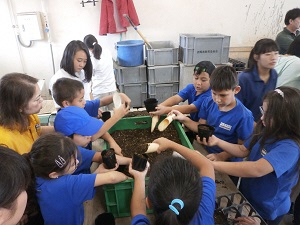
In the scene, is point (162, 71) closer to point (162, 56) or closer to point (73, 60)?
point (162, 56)

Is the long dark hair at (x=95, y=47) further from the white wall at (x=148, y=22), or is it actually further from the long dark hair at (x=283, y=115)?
the long dark hair at (x=283, y=115)

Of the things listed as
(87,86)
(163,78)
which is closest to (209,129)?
(87,86)

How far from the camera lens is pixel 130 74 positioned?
333 centimetres

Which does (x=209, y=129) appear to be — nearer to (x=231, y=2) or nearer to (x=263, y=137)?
(x=263, y=137)

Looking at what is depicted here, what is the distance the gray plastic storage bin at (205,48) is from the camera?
319 cm

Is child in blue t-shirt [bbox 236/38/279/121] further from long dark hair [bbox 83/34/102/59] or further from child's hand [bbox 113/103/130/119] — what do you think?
long dark hair [bbox 83/34/102/59]

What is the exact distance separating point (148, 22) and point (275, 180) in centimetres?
347

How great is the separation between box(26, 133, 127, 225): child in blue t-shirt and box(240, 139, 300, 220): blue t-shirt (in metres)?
0.73

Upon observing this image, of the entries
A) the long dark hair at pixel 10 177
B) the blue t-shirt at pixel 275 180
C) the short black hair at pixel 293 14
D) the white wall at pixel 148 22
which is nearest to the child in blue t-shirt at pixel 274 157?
the blue t-shirt at pixel 275 180

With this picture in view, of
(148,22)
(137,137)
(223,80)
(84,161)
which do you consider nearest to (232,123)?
(223,80)

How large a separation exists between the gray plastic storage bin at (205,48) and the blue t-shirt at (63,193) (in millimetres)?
2771

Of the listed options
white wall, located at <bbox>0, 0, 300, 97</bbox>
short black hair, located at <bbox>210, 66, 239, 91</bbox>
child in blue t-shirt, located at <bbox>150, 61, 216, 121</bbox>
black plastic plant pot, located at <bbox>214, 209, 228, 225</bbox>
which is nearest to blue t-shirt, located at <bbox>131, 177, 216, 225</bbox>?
black plastic plant pot, located at <bbox>214, 209, 228, 225</bbox>

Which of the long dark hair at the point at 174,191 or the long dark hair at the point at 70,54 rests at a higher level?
the long dark hair at the point at 70,54

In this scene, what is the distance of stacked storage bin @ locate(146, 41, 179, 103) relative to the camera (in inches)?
128
